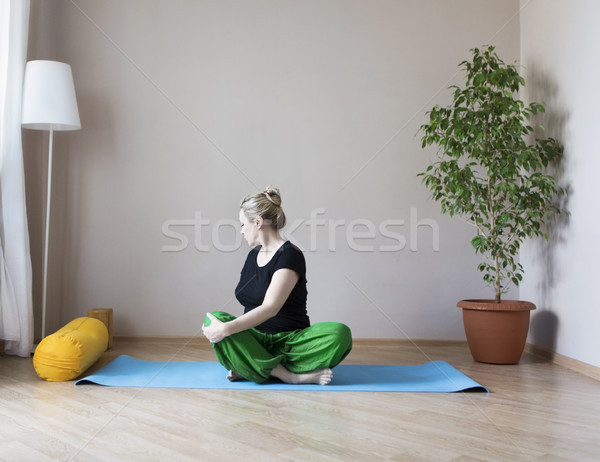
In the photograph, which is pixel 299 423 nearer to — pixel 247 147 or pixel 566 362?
pixel 566 362

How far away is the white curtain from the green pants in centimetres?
131

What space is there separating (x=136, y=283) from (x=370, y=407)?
2080mm

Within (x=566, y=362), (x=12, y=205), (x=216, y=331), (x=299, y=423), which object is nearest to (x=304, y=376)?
(x=216, y=331)

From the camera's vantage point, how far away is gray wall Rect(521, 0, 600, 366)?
9.14 ft

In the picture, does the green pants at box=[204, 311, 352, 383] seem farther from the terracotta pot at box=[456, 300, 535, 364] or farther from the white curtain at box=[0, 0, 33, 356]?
the white curtain at box=[0, 0, 33, 356]

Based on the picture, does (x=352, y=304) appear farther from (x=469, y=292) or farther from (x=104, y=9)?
(x=104, y=9)

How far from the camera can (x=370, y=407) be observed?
83.2 inches

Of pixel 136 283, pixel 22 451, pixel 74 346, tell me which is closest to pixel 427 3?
pixel 136 283

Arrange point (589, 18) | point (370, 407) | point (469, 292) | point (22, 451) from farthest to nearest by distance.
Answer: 1. point (469, 292)
2. point (589, 18)
3. point (370, 407)
4. point (22, 451)

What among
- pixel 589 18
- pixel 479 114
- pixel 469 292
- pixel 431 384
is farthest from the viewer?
pixel 469 292

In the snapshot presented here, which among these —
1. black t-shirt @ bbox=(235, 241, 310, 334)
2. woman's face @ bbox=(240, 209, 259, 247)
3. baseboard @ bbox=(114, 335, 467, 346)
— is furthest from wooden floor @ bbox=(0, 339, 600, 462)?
baseboard @ bbox=(114, 335, 467, 346)

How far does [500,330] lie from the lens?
3033 mm

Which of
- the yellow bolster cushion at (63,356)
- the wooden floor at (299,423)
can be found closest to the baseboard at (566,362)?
the wooden floor at (299,423)

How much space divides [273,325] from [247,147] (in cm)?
151
